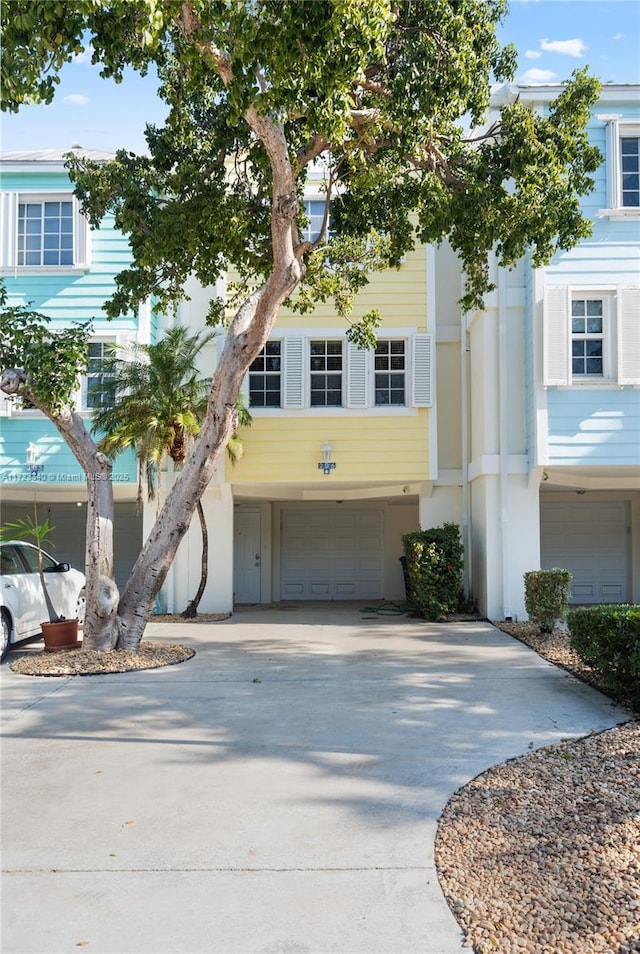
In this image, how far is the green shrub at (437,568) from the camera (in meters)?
14.4

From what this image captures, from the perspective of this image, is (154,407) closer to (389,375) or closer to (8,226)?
(389,375)

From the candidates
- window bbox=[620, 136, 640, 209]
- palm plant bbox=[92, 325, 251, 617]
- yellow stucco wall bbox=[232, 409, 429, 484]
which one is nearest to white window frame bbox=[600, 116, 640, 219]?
window bbox=[620, 136, 640, 209]

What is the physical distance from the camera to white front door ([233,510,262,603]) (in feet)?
61.9

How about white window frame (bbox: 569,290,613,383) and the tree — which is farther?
white window frame (bbox: 569,290,613,383)

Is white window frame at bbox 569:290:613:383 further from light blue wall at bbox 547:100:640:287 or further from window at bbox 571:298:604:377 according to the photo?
light blue wall at bbox 547:100:640:287

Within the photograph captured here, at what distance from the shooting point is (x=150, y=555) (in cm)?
1081

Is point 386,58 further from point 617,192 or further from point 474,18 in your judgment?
point 617,192

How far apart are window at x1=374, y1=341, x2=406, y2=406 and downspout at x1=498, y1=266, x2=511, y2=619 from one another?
221 cm

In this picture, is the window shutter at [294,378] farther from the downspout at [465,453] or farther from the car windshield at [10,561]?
the car windshield at [10,561]

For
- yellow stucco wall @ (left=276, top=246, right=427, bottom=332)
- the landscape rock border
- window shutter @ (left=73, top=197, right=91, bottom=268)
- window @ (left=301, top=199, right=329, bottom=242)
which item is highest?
window @ (left=301, top=199, right=329, bottom=242)

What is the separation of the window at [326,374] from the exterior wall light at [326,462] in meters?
0.92

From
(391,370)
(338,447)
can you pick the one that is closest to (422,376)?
(391,370)

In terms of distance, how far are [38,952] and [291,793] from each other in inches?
88.1

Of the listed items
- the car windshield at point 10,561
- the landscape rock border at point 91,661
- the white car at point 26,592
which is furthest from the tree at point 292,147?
the car windshield at point 10,561
